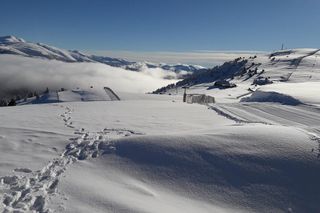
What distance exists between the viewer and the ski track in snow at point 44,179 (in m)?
9.62

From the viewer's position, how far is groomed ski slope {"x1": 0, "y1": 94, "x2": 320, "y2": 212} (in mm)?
10539

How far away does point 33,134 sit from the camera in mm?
17469

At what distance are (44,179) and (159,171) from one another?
4.24 metres

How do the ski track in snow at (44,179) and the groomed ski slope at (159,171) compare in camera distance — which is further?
the groomed ski slope at (159,171)

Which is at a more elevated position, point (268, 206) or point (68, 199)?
point (68, 199)

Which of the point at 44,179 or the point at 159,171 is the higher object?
the point at 44,179

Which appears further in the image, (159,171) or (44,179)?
(159,171)

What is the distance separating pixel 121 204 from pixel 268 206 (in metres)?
5.28

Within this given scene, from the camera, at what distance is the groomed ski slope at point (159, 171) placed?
34.6ft

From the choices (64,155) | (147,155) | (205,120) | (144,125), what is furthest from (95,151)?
(205,120)

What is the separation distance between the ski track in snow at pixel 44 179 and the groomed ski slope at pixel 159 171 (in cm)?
3

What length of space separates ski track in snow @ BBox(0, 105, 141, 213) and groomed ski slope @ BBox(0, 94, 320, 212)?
28 mm

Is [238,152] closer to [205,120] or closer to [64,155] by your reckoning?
[64,155]

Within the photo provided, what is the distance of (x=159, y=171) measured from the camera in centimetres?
1357
